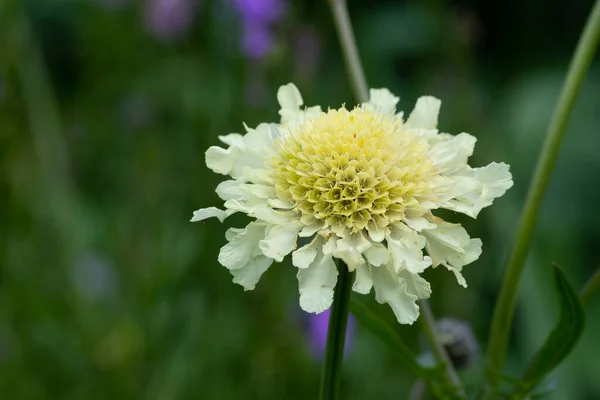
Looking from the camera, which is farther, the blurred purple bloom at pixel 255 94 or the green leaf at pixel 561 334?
the blurred purple bloom at pixel 255 94

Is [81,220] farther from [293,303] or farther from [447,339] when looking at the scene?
[447,339]

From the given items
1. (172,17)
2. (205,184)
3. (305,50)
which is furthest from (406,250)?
(172,17)

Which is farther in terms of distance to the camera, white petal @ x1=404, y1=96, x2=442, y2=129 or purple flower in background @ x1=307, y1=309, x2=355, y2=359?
purple flower in background @ x1=307, y1=309, x2=355, y2=359

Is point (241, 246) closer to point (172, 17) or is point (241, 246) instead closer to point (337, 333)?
point (337, 333)

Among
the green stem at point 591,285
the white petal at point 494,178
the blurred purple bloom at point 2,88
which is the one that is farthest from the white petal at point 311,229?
the blurred purple bloom at point 2,88

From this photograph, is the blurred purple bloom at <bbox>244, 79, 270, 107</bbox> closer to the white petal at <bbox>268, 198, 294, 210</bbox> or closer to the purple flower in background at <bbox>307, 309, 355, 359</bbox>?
the purple flower in background at <bbox>307, 309, 355, 359</bbox>

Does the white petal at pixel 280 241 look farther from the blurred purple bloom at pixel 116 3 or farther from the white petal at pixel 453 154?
the blurred purple bloom at pixel 116 3

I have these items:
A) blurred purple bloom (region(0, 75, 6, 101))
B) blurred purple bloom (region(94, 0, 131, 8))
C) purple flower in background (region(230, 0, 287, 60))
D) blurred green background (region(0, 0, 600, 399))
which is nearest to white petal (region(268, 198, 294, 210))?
blurred green background (region(0, 0, 600, 399))
